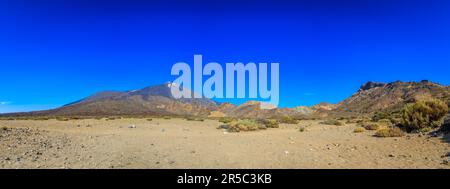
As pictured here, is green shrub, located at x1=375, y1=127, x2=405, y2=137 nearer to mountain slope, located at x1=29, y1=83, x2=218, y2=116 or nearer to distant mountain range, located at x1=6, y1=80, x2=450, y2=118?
distant mountain range, located at x1=6, y1=80, x2=450, y2=118

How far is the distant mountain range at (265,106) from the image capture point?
294 feet

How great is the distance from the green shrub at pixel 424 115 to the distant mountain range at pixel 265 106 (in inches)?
1987

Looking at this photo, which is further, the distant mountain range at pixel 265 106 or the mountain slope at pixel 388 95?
the distant mountain range at pixel 265 106

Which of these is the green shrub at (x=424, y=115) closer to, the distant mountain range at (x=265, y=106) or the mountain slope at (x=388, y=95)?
the distant mountain range at (x=265, y=106)

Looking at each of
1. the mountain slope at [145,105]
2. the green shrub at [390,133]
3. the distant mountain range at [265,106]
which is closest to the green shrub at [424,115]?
the green shrub at [390,133]

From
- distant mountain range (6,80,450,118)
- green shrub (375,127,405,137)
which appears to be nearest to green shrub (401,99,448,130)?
green shrub (375,127,405,137)

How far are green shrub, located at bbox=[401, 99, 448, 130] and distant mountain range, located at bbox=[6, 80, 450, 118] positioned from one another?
5048cm

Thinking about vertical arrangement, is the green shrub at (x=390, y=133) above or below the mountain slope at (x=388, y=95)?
below

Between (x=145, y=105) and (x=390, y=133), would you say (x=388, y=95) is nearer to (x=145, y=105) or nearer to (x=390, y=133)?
(x=390, y=133)

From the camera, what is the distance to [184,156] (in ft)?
36.9

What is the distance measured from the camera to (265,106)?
124 m

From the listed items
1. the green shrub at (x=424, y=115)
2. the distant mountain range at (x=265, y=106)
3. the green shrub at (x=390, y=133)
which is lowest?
the green shrub at (x=390, y=133)
